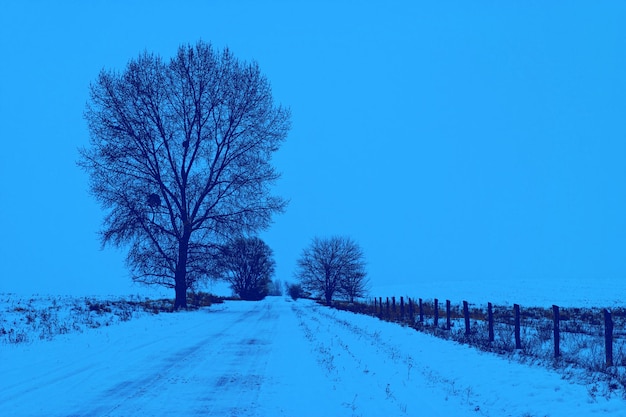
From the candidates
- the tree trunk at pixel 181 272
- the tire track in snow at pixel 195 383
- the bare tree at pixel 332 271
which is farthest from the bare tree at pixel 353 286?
the tire track in snow at pixel 195 383

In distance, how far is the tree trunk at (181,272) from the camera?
31422mm

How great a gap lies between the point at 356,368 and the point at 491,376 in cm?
257

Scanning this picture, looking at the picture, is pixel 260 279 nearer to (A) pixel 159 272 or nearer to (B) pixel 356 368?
(A) pixel 159 272

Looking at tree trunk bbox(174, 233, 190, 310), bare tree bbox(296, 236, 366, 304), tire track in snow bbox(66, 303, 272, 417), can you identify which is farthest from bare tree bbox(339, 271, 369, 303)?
tire track in snow bbox(66, 303, 272, 417)

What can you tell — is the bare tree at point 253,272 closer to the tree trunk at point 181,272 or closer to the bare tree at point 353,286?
the bare tree at point 353,286

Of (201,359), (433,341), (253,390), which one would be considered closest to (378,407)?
(253,390)

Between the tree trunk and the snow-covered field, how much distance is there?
619 inches

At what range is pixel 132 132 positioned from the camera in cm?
2962

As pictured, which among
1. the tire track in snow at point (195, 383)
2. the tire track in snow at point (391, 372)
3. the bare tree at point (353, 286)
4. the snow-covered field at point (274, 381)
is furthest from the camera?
the bare tree at point (353, 286)

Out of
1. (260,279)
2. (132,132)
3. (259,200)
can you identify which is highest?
(132,132)

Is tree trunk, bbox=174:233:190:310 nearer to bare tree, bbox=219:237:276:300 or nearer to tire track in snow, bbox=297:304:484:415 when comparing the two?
tire track in snow, bbox=297:304:484:415

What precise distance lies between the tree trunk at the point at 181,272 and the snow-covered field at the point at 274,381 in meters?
15.7

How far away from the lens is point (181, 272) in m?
31.5

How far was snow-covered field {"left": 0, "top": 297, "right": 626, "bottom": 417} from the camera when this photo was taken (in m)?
7.50
